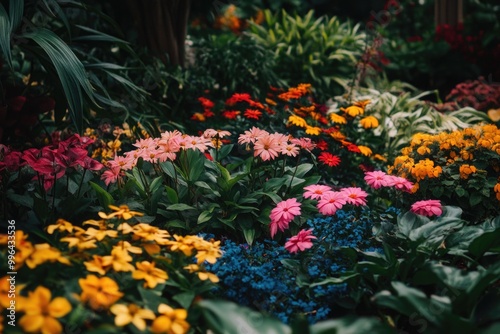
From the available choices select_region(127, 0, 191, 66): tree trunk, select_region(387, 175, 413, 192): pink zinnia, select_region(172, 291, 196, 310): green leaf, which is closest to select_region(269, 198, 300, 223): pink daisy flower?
select_region(387, 175, 413, 192): pink zinnia

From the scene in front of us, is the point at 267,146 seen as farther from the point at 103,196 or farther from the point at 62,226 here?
the point at 62,226

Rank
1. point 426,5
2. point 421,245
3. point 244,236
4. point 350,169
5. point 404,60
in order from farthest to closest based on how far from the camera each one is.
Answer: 1. point 426,5
2. point 404,60
3. point 350,169
4. point 244,236
5. point 421,245

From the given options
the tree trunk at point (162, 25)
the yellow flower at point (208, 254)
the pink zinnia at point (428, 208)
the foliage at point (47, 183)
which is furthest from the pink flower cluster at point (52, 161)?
the tree trunk at point (162, 25)

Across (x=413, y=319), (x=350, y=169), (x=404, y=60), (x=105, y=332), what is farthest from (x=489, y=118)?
(x=105, y=332)

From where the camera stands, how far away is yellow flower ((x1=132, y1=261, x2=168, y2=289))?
5.86 ft

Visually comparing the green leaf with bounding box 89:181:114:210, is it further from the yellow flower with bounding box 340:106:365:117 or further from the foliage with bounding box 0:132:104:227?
the yellow flower with bounding box 340:106:365:117

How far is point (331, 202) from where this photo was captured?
2.52 m

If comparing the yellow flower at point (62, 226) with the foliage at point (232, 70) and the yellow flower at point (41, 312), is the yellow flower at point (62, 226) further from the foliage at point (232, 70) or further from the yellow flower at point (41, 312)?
the foliage at point (232, 70)

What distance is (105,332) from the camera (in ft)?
4.96

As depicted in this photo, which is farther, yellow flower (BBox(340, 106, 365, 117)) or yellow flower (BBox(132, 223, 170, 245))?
yellow flower (BBox(340, 106, 365, 117))

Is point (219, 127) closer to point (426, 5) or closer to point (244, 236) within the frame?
point (244, 236)

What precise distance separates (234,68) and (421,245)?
2.82 metres

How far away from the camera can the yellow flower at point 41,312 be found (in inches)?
56.3

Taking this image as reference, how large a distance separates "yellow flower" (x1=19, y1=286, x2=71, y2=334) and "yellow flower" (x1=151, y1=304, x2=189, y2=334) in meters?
0.24
